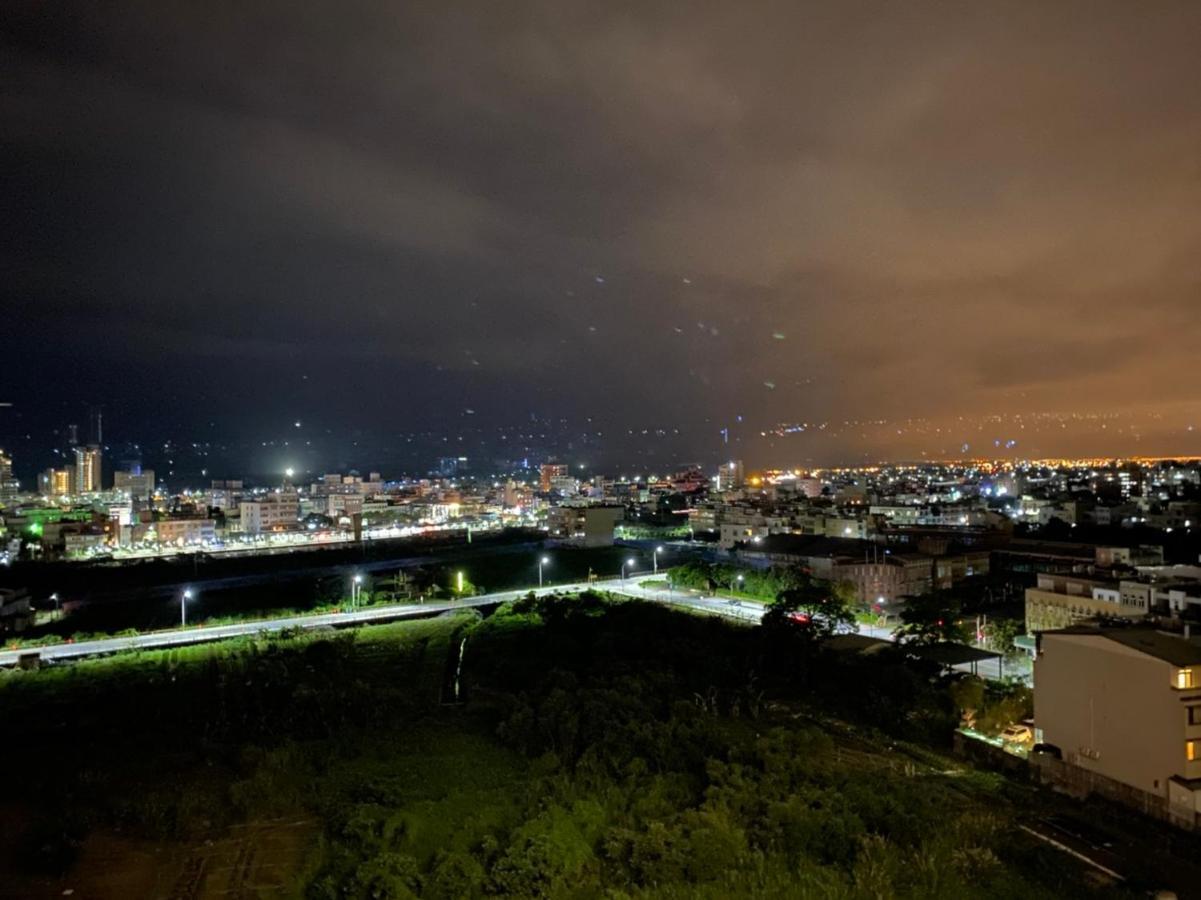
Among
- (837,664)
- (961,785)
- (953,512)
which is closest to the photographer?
(961,785)

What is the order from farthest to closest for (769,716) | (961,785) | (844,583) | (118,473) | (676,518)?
(118,473), (676,518), (844,583), (769,716), (961,785)

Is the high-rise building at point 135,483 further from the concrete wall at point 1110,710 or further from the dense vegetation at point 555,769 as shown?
the concrete wall at point 1110,710

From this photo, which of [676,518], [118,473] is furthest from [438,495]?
[118,473]

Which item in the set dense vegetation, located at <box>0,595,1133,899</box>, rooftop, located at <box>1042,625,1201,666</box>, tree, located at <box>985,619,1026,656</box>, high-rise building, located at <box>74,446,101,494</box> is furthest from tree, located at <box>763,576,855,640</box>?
high-rise building, located at <box>74,446,101,494</box>

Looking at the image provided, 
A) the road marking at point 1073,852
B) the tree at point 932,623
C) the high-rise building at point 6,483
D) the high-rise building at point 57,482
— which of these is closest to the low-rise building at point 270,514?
the high-rise building at point 6,483

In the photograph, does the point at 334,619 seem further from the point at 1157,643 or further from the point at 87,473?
the point at 87,473

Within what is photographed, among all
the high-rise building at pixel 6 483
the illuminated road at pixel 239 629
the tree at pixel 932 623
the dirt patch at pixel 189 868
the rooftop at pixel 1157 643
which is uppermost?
the high-rise building at pixel 6 483

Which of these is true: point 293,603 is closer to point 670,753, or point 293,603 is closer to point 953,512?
point 670,753
